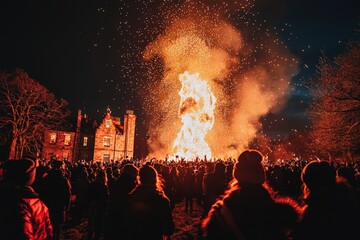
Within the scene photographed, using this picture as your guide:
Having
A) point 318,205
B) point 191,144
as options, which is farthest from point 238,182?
point 191,144

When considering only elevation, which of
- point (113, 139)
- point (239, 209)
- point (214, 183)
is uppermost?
point (113, 139)

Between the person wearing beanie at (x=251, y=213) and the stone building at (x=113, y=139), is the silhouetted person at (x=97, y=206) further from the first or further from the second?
the stone building at (x=113, y=139)

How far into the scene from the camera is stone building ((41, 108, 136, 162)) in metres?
45.2

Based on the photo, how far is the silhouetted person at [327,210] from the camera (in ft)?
8.32

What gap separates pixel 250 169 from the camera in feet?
9.07

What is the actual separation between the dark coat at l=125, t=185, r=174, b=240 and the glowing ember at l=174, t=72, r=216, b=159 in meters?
34.8

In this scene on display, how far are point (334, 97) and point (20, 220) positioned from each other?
76.2 feet

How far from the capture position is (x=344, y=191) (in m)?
2.73

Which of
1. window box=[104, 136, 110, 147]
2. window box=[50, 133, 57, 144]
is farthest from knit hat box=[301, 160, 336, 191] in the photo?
window box=[104, 136, 110, 147]

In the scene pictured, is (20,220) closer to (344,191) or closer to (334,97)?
(344,191)

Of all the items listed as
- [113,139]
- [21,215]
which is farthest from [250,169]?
[113,139]

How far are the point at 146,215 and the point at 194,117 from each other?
3670 centimetres

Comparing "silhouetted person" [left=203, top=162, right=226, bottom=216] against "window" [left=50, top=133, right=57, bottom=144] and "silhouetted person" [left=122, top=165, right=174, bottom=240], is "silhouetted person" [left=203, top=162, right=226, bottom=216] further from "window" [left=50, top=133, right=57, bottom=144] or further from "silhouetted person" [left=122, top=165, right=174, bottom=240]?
"window" [left=50, top=133, right=57, bottom=144]

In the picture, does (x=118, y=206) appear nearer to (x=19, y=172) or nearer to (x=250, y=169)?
(x=19, y=172)
